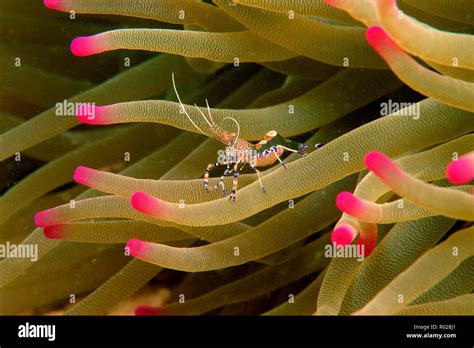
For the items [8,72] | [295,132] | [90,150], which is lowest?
[295,132]

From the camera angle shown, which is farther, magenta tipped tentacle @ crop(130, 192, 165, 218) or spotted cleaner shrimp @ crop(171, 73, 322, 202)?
spotted cleaner shrimp @ crop(171, 73, 322, 202)

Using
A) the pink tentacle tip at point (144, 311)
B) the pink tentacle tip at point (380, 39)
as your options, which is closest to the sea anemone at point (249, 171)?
the pink tentacle tip at point (380, 39)

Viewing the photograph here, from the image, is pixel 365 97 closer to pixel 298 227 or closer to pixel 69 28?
pixel 298 227

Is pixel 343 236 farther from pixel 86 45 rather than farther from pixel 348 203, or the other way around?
pixel 86 45

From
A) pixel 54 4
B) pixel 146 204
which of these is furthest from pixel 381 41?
pixel 54 4

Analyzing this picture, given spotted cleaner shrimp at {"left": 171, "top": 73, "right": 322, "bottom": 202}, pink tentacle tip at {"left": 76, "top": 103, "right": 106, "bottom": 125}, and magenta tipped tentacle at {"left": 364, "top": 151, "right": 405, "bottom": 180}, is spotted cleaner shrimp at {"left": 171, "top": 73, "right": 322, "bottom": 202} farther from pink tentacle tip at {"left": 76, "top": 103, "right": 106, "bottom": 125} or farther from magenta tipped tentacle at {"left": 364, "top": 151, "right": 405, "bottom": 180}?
magenta tipped tentacle at {"left": 364, "top": 151, "right": 405, "bottom": 180}

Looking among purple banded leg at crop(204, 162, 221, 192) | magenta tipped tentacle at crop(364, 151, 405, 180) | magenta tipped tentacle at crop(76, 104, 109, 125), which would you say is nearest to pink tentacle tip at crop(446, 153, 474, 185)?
magenta tipped tentacle at crop(364, 151, 405, 180)

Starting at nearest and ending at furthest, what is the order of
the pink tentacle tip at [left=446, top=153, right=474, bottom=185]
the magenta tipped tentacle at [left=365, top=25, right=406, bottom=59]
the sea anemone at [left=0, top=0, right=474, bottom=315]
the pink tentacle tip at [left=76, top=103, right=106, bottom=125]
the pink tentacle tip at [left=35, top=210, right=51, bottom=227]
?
1. the pink tentacle tip at [left=446, top=153, right=474, bottom=185]
2. the magenta tipped tentacle at [left=365, top=25, right=406, bottom=59]
3. the sea anemone at [left=0, top=0, right=474, bottom=315]
4. the pink tentacle tip at [left=76, top=103, right=106, bottom=125]
5. the pink tentacle tip at [left=35, top=210, right=51, bottom=227]
